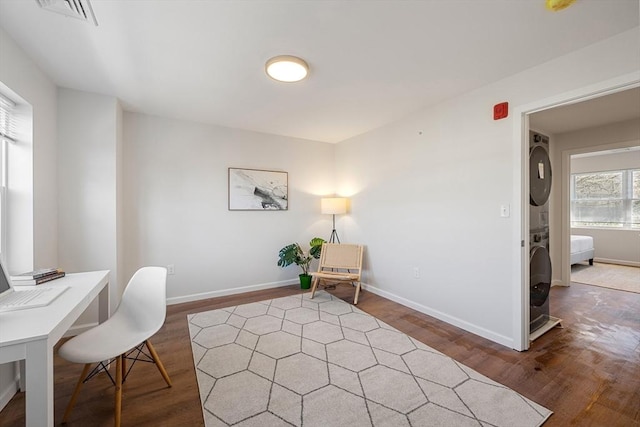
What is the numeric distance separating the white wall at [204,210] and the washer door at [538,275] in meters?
2.84

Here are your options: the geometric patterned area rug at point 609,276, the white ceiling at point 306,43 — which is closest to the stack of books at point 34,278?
the white ceiling at point 306,43

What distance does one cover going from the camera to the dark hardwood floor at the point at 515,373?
5.06 ft

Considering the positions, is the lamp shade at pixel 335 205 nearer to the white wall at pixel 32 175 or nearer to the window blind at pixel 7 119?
the white wall at pixel 32 175

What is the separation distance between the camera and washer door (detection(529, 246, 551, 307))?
2447 millimetres

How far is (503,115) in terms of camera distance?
230 cm

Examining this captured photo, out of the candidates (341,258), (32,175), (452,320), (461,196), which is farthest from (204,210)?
(452,320)

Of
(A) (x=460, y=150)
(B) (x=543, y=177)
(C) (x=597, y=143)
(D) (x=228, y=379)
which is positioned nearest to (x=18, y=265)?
(D) (x=228, y=379)

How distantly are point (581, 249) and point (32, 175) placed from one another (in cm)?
774

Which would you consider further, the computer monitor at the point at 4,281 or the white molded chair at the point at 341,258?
the white molded chair at the point at 341,258

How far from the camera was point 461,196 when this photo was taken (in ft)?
8.71

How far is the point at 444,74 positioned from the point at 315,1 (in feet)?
4.35

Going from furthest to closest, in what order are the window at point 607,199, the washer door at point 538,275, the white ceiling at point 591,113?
the window at point 607,199 → the white ceiling at point 591,113 → the washer door at point 538,275

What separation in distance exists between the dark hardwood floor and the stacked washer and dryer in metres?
0.26

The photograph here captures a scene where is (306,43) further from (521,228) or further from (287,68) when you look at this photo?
(521,228)
